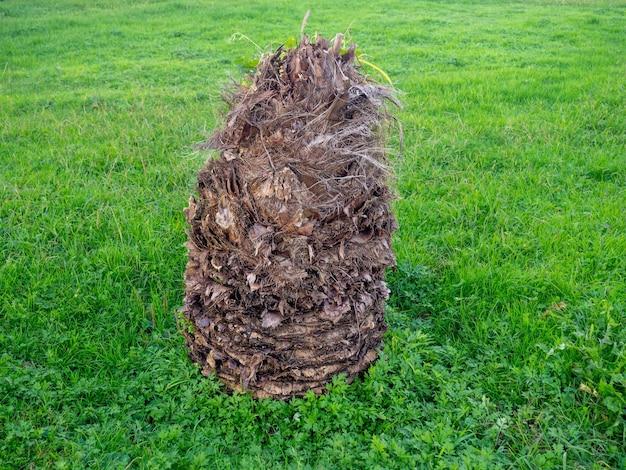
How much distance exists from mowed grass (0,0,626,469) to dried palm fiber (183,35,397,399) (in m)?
0.23

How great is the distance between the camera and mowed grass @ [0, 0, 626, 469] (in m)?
2.80

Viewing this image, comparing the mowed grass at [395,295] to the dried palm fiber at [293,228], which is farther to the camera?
the mowed grass at [395,295]

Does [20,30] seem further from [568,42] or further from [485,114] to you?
[568,42]

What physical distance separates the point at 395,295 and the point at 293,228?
1.46 metres

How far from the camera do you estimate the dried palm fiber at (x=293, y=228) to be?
106 inches

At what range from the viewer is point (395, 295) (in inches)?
Answer: 155

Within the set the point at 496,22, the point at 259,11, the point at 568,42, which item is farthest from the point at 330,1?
the point at 568,42

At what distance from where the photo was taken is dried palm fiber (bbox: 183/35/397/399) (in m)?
2.68

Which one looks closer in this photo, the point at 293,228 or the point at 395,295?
the point at 293,228

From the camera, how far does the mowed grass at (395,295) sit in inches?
110

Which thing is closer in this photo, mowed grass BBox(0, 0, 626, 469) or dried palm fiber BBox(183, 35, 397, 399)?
dried palm fiber BBox(183, 35, 397, 399)

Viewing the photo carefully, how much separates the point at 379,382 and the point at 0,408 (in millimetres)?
2138

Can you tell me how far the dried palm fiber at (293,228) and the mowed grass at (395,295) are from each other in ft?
0.76

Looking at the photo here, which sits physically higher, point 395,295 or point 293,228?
point 293,228
